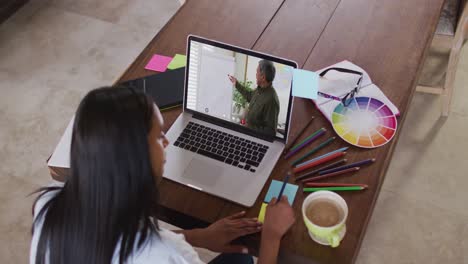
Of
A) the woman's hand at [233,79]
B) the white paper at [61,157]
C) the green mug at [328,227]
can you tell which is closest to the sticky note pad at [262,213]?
the green mug at [328,227]

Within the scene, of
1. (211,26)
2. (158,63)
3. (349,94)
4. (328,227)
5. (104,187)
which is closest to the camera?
(104,187)

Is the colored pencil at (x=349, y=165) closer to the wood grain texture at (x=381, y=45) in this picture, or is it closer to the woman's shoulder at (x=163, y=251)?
the wood grain texture at (x=381, y=45)

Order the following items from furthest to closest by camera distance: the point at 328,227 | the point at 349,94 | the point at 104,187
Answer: the point at 349,94
the point at 328,227
the point at 104,187

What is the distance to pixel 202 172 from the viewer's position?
127cm

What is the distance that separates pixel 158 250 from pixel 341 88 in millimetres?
776

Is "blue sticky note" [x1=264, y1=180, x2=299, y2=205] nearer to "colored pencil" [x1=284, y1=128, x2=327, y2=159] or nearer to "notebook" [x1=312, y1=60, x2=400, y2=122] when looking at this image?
"colored pencil" [x1=284, y1=128, x2=327, y2=159]

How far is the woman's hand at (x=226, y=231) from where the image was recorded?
3.79 ft

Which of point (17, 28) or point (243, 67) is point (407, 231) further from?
point (17, 28)

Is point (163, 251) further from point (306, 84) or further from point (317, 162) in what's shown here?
point (306, 84)

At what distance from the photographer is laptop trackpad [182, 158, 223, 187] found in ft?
4.10

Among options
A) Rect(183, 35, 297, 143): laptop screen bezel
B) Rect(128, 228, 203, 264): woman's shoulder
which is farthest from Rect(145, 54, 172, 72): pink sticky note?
Rect(128, 228, 203, 264): woman's shoulder

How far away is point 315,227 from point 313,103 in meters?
0.46

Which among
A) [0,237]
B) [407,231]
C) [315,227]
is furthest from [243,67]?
[0,237]

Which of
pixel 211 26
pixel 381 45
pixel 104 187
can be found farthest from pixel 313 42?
pixel 104 187
